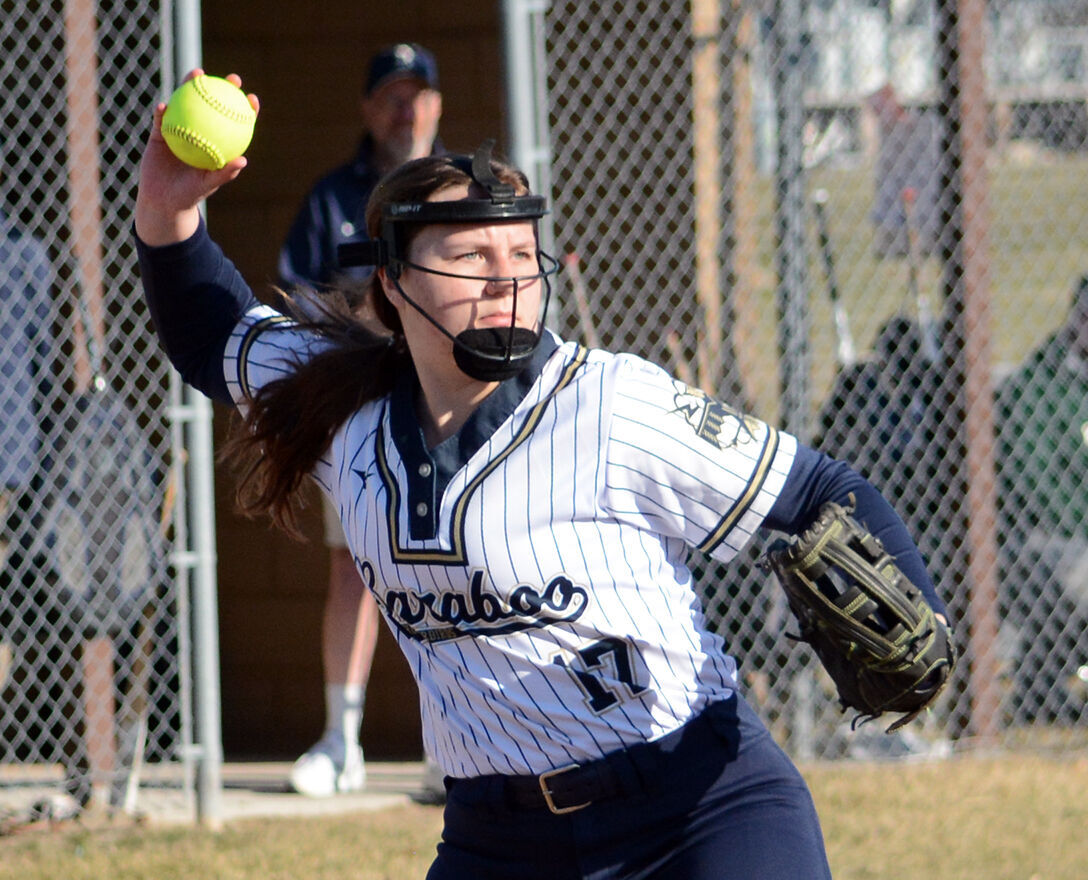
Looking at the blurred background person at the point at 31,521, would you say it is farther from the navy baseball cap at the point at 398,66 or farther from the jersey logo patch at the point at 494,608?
the jersey logo patch at the point at 494,608

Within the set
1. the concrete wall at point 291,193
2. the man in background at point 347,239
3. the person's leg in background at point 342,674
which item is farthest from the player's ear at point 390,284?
the concrete wall at point 291,193

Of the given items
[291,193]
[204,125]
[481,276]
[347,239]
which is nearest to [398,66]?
[347,239]

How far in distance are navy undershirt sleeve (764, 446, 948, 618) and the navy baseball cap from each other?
10.8 feet

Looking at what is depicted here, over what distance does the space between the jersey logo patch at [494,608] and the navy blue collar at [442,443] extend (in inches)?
4.6

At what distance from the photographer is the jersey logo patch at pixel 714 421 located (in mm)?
2455

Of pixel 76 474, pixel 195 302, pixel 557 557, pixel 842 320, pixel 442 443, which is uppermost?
pixel 195 302

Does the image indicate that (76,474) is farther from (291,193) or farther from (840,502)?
(840,502)

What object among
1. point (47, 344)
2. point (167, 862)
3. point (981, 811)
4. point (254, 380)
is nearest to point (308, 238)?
point (47, 344)

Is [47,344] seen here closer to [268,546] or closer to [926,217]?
[268,546]

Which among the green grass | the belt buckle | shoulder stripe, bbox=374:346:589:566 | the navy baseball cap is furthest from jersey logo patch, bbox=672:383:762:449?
the navy baseball cap

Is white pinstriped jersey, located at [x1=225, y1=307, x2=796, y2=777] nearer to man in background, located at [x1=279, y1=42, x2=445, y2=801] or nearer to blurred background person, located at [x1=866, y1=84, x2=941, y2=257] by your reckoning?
man in background, located at [x1=279, y1=42, x2=445, y2=801]

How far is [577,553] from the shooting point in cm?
243

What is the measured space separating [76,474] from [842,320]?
3311 millimetres

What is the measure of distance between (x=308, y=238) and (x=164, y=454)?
1290mm
